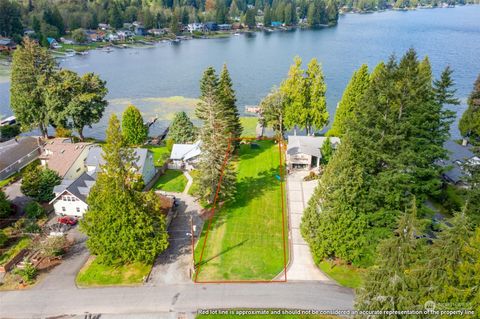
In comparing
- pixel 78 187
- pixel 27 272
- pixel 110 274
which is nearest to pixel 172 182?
pixel 78 187

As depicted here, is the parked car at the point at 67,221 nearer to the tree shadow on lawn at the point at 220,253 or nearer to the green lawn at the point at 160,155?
the tree shadow on lawn at the point at 220,253

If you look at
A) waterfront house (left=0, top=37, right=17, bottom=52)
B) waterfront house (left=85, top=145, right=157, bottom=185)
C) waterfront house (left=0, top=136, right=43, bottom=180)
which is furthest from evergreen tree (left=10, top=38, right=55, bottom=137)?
waterfront house (left=0, top=37, right=17, bottom=52)

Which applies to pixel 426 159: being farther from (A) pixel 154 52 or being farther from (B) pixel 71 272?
(A) pixel 154 52

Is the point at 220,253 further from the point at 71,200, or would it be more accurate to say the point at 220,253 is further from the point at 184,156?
the point at 184,156

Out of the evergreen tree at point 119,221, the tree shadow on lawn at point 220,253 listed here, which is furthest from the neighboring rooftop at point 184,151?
the evergreen tree at point 119,221

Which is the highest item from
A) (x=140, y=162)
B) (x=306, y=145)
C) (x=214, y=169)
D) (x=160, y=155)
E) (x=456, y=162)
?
(x=214, y=169)
